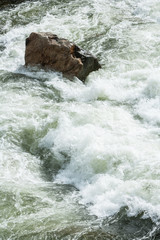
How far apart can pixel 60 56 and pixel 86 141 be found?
2.98 metres

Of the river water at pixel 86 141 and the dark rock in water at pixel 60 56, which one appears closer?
the river water at pixel 86 141

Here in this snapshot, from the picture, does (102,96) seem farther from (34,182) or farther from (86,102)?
(34,182)

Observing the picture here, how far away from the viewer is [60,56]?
883 centimetres

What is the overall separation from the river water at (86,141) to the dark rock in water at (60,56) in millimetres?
220

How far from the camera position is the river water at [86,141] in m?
4.99

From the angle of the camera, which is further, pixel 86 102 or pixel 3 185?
pixel 86 102

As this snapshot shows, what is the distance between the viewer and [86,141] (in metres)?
6.44

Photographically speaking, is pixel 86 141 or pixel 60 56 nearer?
pixel 86 141

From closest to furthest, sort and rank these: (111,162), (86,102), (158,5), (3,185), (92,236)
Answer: (92,236) → (3,185) → (111,162) → (86,102) → (158,5)

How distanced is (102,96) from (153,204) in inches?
130

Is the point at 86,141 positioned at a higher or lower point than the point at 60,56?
lower

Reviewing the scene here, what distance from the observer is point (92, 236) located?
4664 mm

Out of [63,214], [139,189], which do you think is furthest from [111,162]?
[63,214]

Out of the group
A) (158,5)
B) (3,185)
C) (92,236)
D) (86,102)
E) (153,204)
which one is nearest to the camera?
(92,236)
